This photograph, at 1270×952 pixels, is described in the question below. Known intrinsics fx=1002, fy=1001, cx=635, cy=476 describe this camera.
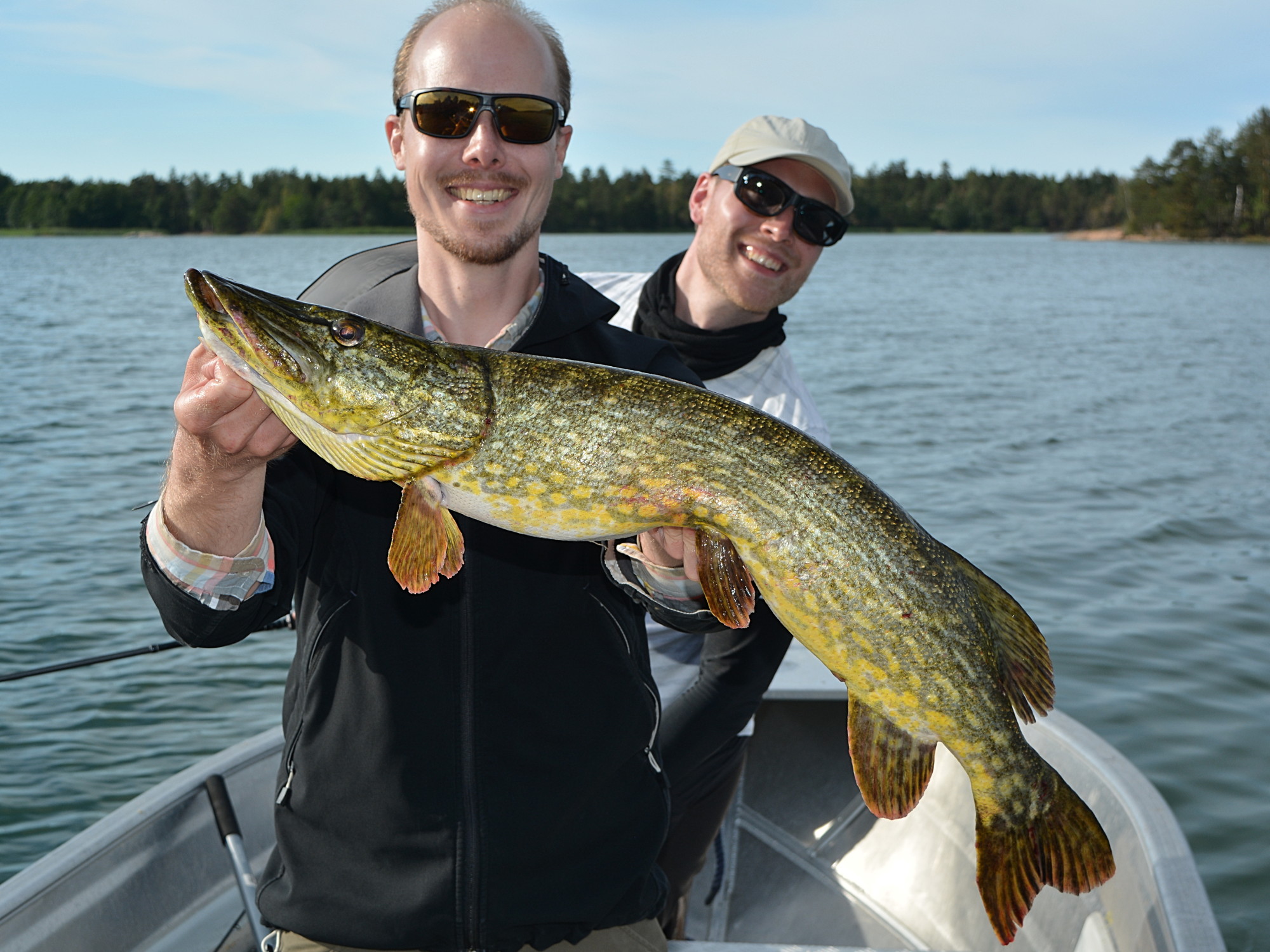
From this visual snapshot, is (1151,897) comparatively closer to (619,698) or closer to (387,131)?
(619,698)

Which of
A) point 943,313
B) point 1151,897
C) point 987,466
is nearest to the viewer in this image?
point 1151,897

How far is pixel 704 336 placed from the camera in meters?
4.20

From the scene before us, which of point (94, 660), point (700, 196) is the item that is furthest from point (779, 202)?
point (94, 660)

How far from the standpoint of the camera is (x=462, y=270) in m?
2.64

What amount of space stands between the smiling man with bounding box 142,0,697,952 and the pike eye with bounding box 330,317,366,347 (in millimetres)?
240

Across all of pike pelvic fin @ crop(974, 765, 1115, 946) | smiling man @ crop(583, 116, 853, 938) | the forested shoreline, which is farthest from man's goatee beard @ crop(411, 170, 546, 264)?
the forested shoreline

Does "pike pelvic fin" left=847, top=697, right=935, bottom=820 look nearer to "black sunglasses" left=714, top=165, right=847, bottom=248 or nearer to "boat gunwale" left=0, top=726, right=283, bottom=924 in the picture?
"boat gunwale" left=0, top=726, right=283, bottom=924

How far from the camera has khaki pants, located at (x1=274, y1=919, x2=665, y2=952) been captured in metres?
2.26

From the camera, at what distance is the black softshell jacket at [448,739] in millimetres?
2227

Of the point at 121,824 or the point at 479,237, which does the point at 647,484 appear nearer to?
the point at 479,237

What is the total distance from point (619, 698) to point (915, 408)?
1662 cm

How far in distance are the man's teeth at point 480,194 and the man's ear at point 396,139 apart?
9.8 inches

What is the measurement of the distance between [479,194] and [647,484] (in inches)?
38.6

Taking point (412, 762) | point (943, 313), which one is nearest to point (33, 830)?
point (412, 762)
